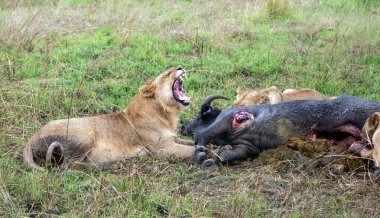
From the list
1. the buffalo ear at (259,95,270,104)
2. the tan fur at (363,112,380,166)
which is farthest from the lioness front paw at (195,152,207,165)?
the buffalo ear at (259,95,270,104)

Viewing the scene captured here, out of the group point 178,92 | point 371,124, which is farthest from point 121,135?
point 371,124

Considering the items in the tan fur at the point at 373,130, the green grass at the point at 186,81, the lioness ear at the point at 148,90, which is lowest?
the green grass at the point at 186,81

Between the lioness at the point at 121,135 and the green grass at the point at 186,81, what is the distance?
192 millimetres

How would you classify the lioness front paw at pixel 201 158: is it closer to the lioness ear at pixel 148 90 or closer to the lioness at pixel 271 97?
the lioness ear at pixel 148 90

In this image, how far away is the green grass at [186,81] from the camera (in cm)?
510

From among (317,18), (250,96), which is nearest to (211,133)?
(250,96)

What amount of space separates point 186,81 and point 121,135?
2.38 metres

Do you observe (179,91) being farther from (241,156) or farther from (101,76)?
(101,76)

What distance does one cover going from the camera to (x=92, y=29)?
36.8 feet

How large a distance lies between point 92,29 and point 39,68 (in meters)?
2.28

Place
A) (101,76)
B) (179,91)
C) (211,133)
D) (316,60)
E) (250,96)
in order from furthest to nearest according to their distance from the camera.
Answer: (316,60), (101,76), (250,96), (179,91), (211,133)

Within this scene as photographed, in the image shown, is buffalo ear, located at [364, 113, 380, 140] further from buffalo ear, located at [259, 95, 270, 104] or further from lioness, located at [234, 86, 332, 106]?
buffalo ear, located at [259, 95, 270, 104]

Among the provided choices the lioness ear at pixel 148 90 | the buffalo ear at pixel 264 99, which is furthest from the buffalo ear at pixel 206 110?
the buffalo ear at pixel 264 99

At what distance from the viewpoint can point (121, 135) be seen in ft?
21.7
